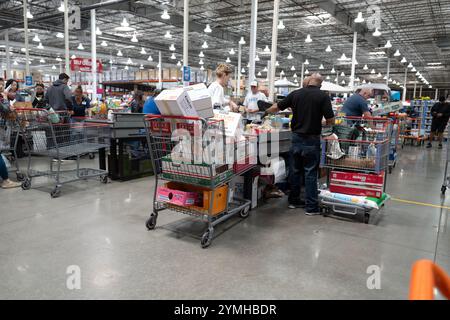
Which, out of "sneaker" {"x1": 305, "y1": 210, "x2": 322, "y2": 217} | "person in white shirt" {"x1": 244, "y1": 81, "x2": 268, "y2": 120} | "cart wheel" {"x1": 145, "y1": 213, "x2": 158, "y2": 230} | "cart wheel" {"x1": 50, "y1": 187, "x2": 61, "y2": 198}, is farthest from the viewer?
"person in white shirt" {"x1": 244, "y1": 81, "x2": 268, "y2": 120}

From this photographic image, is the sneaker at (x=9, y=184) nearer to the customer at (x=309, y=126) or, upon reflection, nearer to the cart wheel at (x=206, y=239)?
the cart wheel at (x=206, y=239)

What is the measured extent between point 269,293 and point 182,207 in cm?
137

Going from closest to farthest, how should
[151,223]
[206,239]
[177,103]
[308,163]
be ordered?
[177,103] < [206,239] < [151,223] < [308,163]

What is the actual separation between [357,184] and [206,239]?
6.79 feet

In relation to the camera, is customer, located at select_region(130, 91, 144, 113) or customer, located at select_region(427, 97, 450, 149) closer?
customer, located at select_region(130, 91, 144, 113)

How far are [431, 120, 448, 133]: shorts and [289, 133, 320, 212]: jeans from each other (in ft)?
34.8

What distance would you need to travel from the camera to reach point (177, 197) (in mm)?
3311

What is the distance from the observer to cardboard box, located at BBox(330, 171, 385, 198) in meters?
4.00

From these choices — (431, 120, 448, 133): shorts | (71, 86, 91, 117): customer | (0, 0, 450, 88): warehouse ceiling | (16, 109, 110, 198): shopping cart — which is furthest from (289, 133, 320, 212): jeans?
(431, 120, 448, 133): shorts

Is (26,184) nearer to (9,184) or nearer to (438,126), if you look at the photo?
(9,184)

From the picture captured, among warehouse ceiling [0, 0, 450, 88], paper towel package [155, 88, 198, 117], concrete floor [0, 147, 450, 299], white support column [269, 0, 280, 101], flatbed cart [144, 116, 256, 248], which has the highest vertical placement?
warehouse ceiling [0, 0, 450, 88]

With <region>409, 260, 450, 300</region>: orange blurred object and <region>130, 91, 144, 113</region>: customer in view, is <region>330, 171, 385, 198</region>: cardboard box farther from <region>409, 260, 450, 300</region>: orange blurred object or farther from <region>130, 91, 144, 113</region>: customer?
<region>130, 91, 144, 113</region>: customer

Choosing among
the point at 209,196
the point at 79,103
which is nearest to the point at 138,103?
the point at 79,103

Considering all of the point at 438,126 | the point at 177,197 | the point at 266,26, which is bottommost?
the point at 177,197
